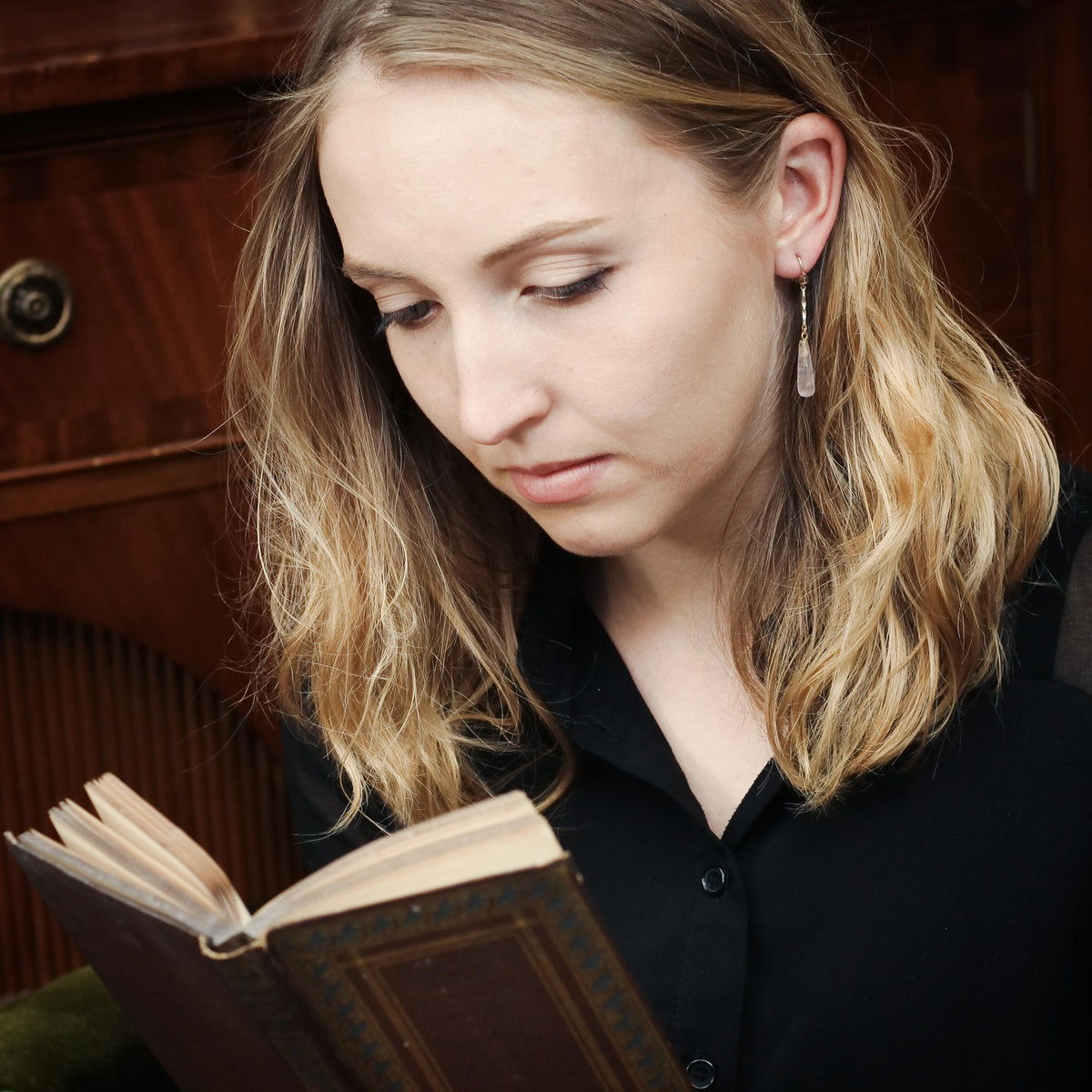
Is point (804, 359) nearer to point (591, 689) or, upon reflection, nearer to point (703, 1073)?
point (591, 689)

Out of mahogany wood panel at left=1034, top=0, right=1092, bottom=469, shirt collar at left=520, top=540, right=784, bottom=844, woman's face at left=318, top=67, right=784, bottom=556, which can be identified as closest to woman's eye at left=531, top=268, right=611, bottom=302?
woman's face at left=318, top=67, right=784, bottom=556

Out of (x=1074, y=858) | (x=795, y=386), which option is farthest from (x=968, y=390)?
(x=1074, y=858)

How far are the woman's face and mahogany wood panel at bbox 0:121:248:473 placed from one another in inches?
13.3

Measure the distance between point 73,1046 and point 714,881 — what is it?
0.56 m

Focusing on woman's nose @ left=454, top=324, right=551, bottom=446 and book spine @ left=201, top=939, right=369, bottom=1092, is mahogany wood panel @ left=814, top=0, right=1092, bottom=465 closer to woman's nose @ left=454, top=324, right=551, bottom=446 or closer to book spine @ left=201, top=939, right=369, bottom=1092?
woman's nose @ left=454, top=324, right=551, bottom=446

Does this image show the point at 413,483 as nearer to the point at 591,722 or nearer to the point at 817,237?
the point at 591,722

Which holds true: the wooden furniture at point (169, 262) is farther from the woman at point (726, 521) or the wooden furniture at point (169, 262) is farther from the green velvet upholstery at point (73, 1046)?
the green velvet upholstery at point (73, 1046)

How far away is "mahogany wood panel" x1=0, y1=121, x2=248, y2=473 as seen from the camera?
1.24 metres

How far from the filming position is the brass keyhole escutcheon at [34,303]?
4.06ft

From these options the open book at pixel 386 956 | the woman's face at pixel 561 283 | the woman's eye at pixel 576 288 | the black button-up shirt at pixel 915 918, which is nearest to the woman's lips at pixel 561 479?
the woman's face at pixel 561 283

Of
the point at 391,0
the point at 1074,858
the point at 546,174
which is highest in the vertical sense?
the point at 391,0

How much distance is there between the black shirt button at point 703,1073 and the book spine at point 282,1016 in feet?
0.91

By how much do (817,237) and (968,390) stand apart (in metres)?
0.18

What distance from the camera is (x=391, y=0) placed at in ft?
3.11
